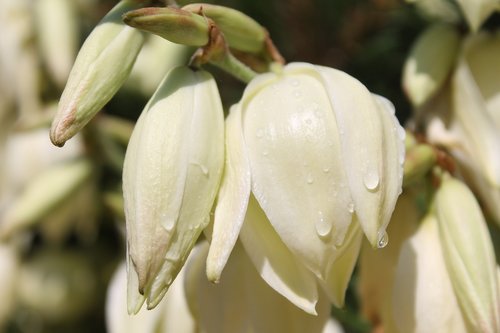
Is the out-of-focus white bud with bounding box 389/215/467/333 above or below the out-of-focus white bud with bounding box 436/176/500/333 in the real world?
below

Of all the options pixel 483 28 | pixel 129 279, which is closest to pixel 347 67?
pixel 483 28

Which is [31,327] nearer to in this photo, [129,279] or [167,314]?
[167,314]

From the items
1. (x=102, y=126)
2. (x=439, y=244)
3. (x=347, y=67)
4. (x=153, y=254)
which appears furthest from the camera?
(x=347, y=67)

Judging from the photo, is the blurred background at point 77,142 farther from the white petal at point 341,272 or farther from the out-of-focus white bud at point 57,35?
the white petal at point 341,272

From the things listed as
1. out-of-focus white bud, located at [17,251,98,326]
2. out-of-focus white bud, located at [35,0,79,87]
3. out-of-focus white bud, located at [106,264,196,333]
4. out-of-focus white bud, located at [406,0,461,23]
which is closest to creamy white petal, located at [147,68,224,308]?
out-of-focus white bud, located at [106,264,196,333]

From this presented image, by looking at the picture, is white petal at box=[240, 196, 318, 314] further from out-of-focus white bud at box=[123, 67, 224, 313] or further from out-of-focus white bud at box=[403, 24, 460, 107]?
out-of-focus white bud at box=[403, 24, 460, 107]

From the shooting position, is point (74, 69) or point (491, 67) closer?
point (74, 69)
